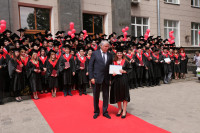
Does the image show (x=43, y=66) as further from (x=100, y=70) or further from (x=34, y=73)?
(x=100, y=70)

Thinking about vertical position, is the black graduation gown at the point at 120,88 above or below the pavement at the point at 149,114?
above

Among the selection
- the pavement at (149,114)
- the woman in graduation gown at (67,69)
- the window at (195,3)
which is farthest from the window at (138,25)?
the pavement at (149,114)

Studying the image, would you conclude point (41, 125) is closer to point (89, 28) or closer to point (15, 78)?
point (15, 78)

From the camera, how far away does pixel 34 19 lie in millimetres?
10805

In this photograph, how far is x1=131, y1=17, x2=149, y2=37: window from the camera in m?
15.0

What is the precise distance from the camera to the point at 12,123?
4.32 m

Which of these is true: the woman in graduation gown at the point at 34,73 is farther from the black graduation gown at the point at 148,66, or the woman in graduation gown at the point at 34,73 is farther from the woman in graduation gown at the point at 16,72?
the black graduation gown at the point at 148,66

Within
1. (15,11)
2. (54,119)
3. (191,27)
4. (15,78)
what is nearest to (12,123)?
(54,119)

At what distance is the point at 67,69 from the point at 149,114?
385cm

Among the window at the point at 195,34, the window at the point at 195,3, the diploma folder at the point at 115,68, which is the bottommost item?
the diploma folder at the point at 115,68

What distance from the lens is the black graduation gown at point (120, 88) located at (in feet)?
14.8

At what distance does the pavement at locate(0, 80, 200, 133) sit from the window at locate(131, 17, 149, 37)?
30.9 ft

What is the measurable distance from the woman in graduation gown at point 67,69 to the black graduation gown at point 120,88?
9.78 feet

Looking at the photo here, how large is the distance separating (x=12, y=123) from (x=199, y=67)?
33.8 feet
